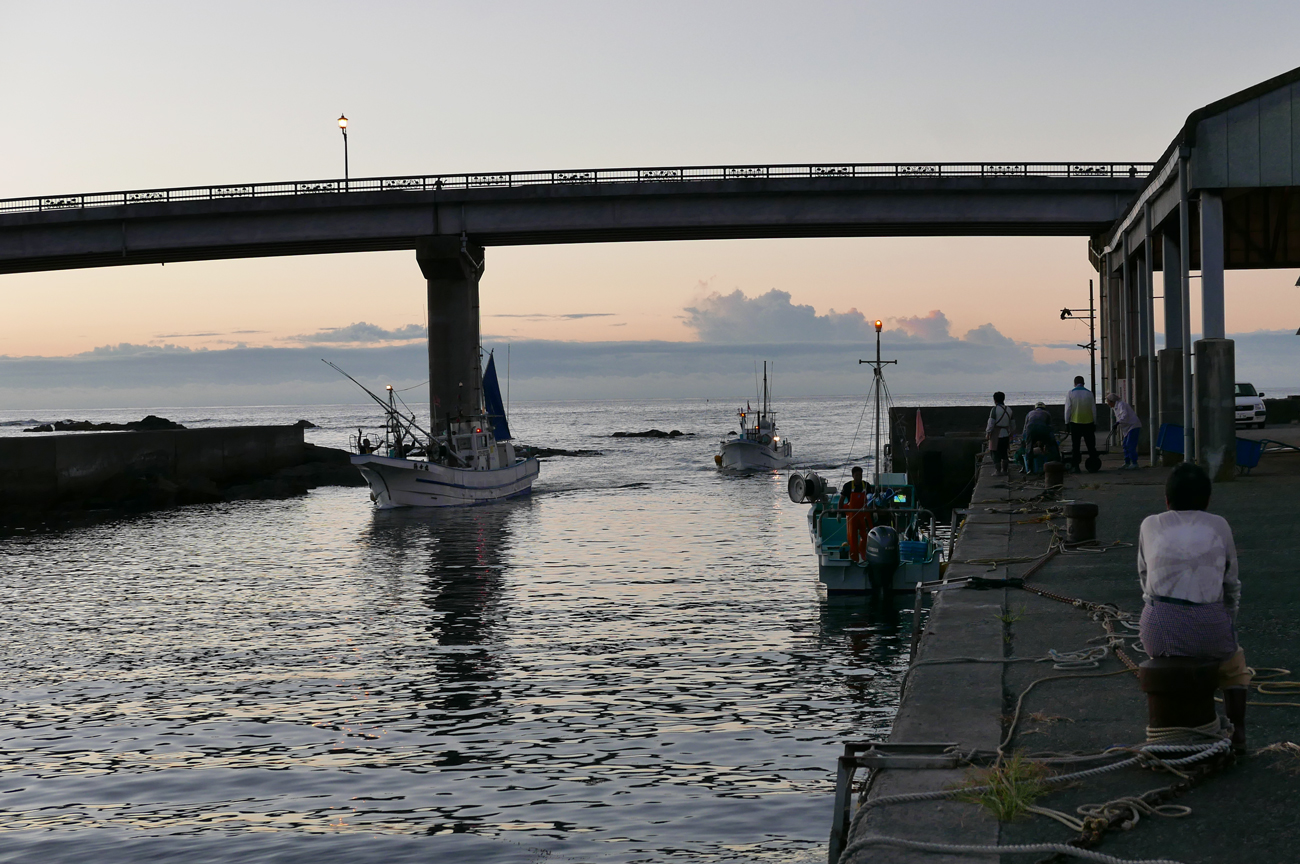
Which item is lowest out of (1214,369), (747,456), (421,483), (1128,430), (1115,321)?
(421,483)

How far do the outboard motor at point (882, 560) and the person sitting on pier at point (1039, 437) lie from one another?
5.89m

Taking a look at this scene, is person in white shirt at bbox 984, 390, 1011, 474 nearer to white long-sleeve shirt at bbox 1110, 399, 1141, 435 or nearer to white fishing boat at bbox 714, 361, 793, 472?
white long-sleeve shirt at bbox 1110, 399, 1141, 435

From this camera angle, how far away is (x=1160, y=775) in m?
6.45

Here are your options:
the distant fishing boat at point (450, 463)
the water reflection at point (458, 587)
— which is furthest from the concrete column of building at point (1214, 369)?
the distant fishing boat at point (450, 463)

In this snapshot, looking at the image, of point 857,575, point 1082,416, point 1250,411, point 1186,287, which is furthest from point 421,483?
point 1250,411

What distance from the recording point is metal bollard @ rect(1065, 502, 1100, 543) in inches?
613

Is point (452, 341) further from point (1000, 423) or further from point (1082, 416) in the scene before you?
point (1082, 416)

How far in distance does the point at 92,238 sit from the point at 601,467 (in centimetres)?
3853

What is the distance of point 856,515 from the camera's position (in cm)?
2412

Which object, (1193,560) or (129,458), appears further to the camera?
(129,458)

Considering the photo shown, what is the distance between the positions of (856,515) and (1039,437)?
590 cm

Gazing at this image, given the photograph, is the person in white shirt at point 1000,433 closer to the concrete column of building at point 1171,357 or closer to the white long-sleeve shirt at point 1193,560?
the concrete column of building at point 1171,357

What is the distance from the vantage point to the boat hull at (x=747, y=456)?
73.3m

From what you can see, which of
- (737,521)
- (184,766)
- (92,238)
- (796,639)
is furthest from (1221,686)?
(92,238)
